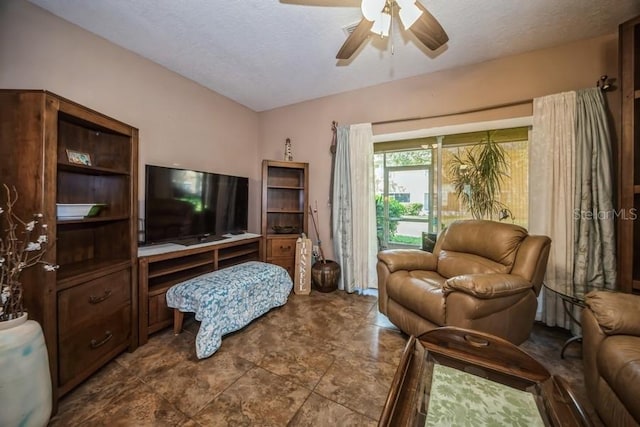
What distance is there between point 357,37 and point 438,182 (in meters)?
2.18

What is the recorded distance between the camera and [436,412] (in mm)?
784

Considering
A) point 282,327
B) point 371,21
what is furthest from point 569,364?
point 371,21

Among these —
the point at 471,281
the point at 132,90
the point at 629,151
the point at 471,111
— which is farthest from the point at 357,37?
the point at 132,90

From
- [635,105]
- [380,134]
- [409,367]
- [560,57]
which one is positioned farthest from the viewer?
[380,134]

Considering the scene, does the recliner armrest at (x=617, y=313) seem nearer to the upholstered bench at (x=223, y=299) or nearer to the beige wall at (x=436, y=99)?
the beige wall at (x=436, y=99)

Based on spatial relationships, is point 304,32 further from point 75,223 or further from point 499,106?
point 75,223

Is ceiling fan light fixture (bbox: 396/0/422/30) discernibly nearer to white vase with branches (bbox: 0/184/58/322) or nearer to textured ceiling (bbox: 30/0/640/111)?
textured ceiling (bbox: 30/0/640/111)

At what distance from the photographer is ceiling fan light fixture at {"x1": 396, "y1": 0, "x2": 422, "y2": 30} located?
1.32 metres

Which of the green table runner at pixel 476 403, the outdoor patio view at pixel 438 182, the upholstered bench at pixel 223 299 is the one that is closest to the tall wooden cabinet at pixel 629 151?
the outdoor patio view at pixel 438 182

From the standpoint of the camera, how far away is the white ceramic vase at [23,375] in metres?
0.97

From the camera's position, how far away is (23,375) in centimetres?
101

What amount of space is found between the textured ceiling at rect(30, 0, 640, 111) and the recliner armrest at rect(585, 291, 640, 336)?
6.42 feet

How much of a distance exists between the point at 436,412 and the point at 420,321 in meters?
1.04

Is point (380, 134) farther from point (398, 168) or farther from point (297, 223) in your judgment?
point (297, 223)
